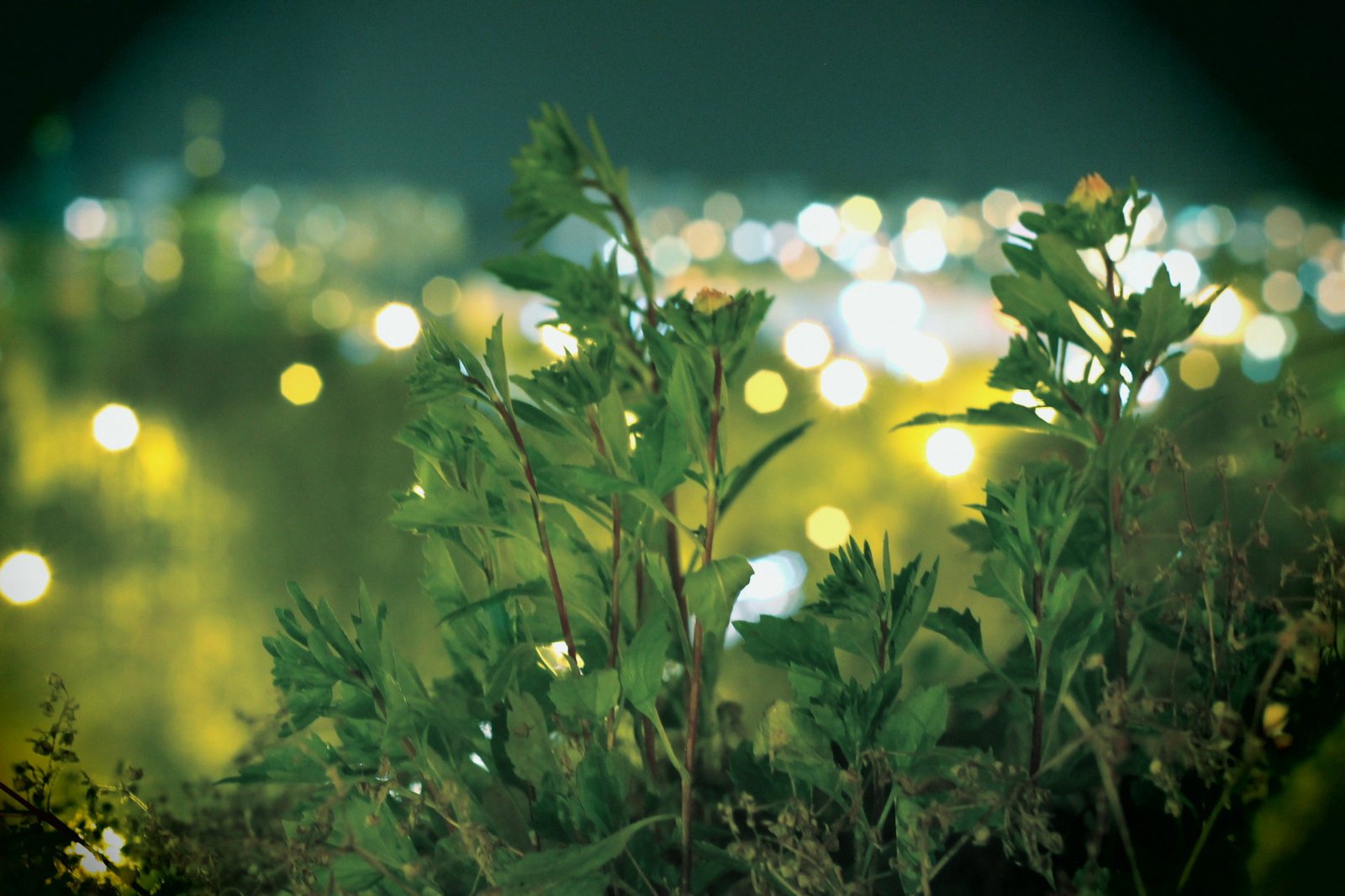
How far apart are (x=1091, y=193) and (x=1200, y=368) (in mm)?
929

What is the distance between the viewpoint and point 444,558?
20 centimetres

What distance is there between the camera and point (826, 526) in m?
1.17


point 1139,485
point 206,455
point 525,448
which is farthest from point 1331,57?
point 206,455

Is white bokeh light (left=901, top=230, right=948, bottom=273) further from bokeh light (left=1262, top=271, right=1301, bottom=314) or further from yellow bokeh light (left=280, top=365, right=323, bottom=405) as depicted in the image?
yellow bokeh light (left=280, top=365, right=323, bottom=405)

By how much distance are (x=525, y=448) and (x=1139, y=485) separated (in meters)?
0.15

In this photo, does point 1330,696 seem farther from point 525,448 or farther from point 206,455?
point 206,455

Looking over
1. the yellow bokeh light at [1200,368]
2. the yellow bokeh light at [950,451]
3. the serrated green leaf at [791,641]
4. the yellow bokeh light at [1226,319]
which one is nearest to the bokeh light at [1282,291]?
the yellow bokeh light at [1226,319]

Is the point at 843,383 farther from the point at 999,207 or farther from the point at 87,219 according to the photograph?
the point at 87,219

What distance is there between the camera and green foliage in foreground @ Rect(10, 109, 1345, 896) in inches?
6.6

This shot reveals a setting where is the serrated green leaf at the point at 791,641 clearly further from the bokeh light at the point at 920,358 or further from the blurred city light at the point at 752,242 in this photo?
the blurred city light at the point at 752,242

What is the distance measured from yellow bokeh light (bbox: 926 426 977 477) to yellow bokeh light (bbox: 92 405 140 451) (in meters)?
1.08

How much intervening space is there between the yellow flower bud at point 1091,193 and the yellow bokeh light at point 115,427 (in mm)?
1311

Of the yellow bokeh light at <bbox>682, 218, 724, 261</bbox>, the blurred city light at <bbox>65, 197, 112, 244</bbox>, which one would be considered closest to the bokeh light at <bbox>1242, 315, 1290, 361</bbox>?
the yellow bokeh light at <bbox>682, 218, 724, 261</bbox>

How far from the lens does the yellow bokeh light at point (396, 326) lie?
1307 mm
